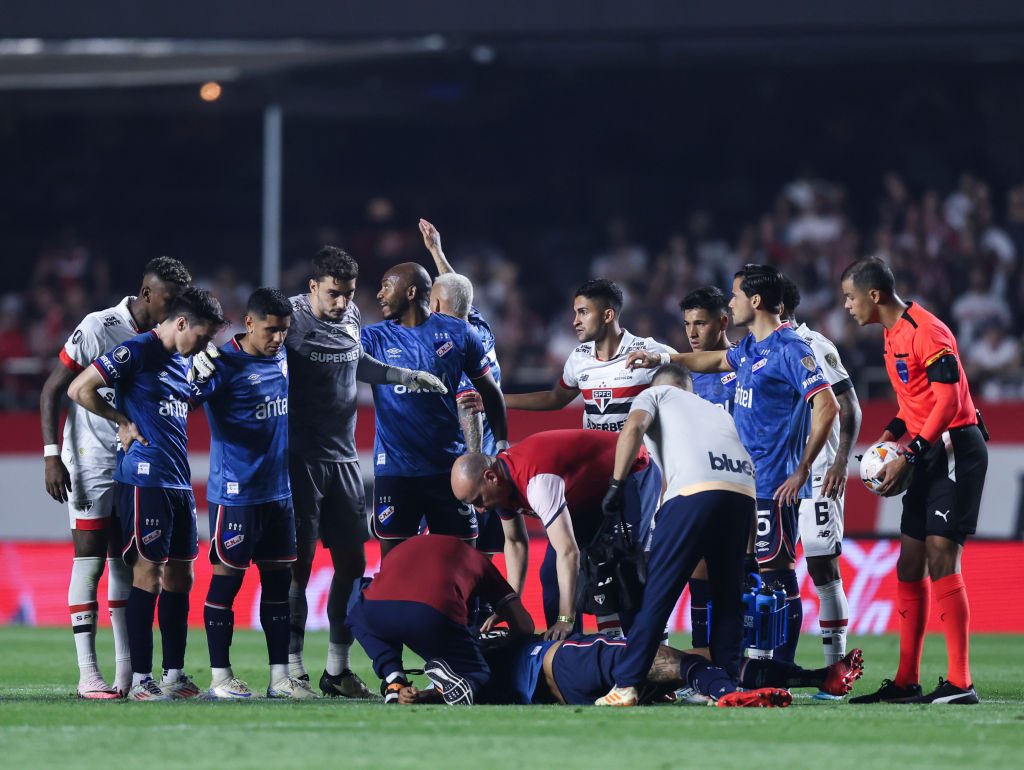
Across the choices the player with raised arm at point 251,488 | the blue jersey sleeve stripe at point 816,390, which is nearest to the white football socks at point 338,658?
the player with raised arm at point 251,488

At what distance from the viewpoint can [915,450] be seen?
827 centimetres

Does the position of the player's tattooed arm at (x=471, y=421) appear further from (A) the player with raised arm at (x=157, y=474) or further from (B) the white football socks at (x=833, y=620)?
(B) the white football socks at (x=833, y=620)

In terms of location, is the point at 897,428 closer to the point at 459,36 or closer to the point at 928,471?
the point at 928,471

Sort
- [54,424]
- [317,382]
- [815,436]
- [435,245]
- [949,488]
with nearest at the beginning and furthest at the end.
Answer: [949,488]
[54,424]
[815,436]
[317,382]
[435,245]

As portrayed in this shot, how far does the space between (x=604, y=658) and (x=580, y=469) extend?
3.44 feet

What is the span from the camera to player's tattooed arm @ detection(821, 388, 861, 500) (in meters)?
8.98

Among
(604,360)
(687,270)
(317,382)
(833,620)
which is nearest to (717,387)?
(604,360)

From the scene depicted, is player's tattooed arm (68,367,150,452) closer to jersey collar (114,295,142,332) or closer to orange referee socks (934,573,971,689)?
jersey collar (114,295,142,332)

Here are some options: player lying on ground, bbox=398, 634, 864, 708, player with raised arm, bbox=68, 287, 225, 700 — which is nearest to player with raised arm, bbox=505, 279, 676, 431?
player lying on ground, bbox=398, 634, 864, 708

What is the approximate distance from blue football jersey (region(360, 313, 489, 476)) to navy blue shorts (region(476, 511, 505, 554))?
2.67ft

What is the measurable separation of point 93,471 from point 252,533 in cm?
97

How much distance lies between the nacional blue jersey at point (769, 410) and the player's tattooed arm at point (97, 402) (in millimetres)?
3506

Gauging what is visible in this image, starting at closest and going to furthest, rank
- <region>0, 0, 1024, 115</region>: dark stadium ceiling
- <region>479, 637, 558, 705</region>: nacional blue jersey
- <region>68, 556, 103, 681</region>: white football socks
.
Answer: <region>479, 637, 558, 705</region>: nacional blue jersey → <region>68, 556, 103, 681</region>: white football socks → <region>0, 0, 1024, 115</region>: dark stadium ceiling

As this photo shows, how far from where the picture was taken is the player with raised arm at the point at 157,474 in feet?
27.0
